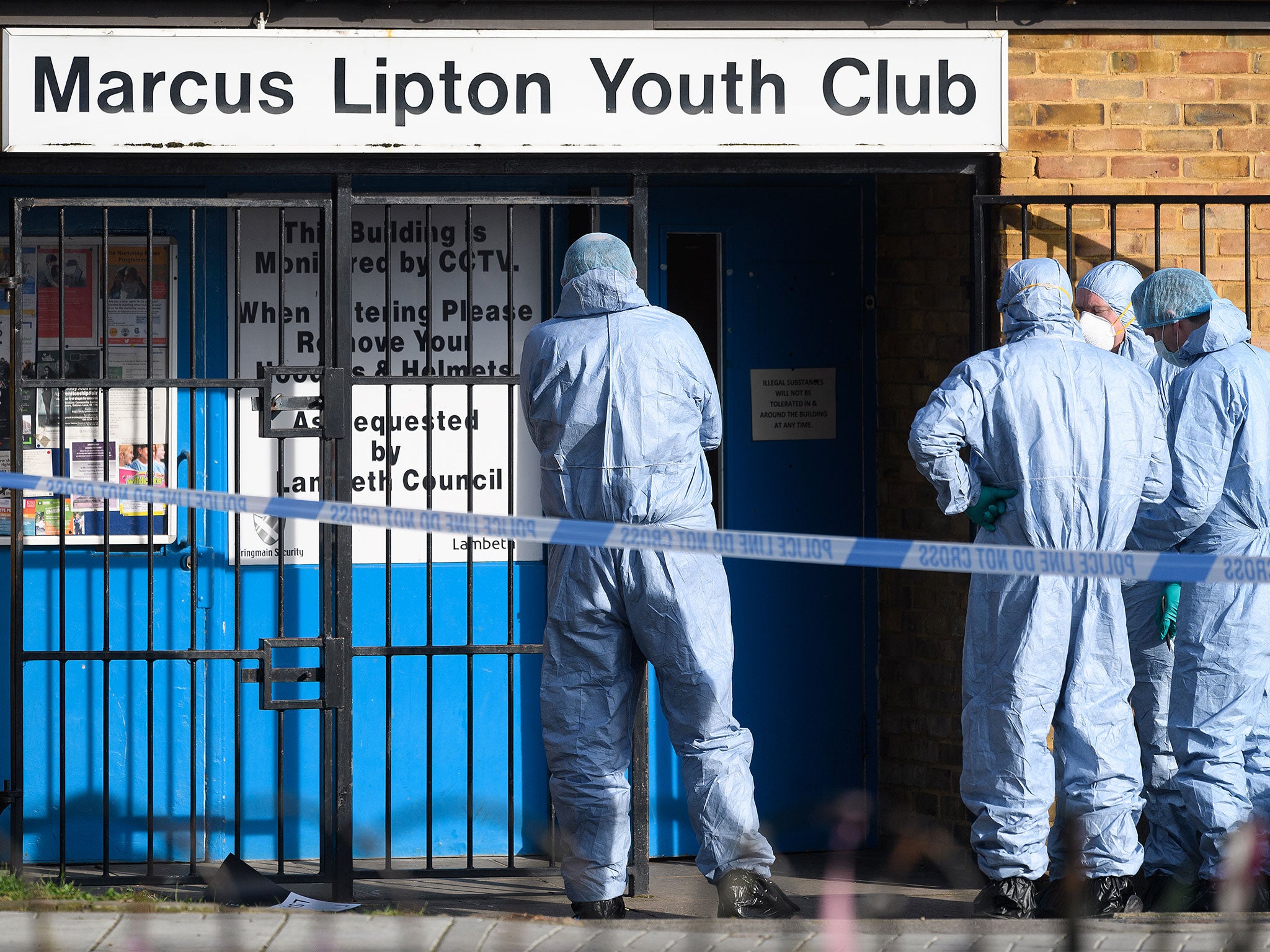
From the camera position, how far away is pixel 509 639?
15.7ft

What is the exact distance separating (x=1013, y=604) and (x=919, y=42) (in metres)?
1.90

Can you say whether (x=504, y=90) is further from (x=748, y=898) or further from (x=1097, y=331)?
(x=748, y=898)

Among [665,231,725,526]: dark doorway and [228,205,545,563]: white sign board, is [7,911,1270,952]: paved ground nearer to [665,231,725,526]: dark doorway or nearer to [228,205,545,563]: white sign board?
[228,205,545,563]: white sign board

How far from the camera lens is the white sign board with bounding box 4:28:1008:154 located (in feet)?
A: 14.9

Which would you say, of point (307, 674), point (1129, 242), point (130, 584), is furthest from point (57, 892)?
point (1129, 242)

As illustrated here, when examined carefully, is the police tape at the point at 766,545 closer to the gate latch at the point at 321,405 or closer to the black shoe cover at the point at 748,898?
the gate latch at the point at 321,405

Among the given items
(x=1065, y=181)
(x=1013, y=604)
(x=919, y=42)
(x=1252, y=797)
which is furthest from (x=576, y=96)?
(x=1252, y=797)

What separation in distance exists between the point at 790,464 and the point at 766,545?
2.23m

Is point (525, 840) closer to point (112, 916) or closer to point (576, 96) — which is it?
point (112, 916)

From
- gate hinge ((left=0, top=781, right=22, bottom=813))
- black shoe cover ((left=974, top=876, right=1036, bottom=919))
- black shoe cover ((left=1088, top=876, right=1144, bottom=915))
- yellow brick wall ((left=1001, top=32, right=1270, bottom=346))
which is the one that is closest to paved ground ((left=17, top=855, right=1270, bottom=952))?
black shoe cover ((left=974, top=876, right=1036, bottom=919))

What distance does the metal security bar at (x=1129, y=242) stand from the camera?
15.8 feet

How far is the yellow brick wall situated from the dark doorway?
1.11m

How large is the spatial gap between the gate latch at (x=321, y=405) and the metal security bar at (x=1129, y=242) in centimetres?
206

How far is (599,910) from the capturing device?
4176 mm
